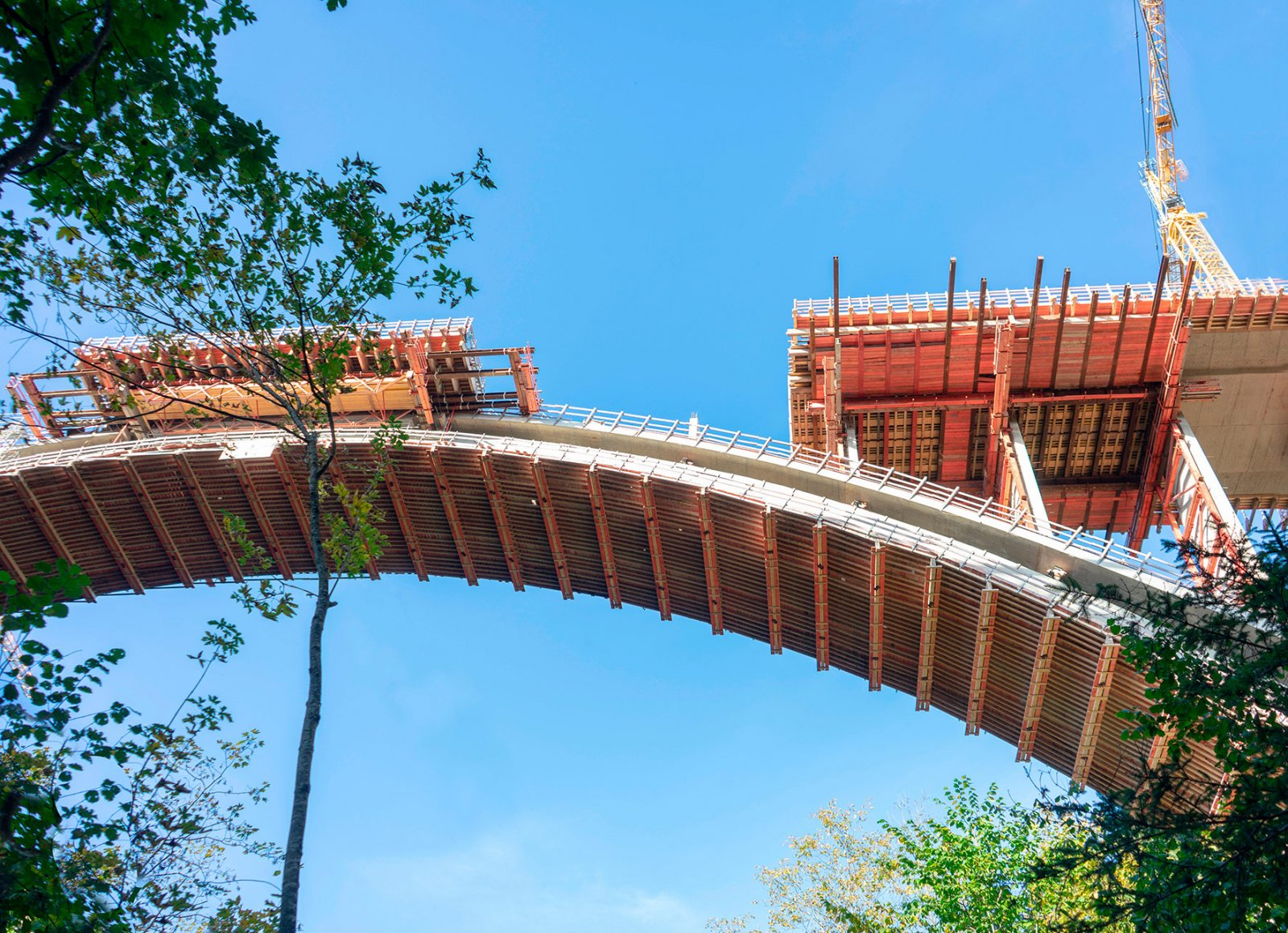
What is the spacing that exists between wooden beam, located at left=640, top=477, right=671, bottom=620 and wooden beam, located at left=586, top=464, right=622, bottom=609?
1.59 meters

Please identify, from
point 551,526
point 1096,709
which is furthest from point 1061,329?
point 551,526

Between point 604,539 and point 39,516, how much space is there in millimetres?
22769

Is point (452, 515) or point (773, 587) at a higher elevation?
point (452, 515)

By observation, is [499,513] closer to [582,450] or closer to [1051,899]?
[582,450]

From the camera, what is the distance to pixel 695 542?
131 feet

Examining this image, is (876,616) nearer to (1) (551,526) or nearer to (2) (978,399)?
(2) (978,399)

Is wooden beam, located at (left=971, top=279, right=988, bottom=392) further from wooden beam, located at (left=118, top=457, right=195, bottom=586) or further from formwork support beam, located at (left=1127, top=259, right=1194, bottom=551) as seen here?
wooden beam, located at (left=118, top=457, right=195, bottom=586)

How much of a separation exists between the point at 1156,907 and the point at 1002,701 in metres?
24.6

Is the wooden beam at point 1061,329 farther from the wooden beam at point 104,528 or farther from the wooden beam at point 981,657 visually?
the wooden beam at point 104,528

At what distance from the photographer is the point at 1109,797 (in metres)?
13.9

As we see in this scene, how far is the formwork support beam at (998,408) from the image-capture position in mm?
38969

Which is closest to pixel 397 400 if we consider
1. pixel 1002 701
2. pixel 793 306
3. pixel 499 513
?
pixel 499 513

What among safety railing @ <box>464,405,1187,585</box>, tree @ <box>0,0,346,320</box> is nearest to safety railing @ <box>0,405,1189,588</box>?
safety railing @ <box>464,405,1187,585</box>

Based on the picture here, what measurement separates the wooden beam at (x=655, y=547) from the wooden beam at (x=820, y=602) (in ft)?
20.2
